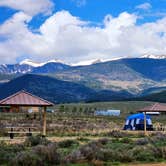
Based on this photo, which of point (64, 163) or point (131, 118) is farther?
point (131, 118)

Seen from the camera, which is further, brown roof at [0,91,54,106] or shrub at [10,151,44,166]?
brown roof at [0,91,54,106]

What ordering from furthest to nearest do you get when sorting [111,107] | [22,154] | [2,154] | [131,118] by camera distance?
[111,107] < [131,118] < [2,154] < [22,154]

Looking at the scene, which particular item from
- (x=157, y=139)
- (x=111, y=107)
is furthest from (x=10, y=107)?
(x=111, y=107)

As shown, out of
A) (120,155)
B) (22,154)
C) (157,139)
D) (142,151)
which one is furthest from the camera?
(157,139)

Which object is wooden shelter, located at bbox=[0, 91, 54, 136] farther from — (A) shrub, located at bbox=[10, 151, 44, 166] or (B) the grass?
(A) shrub, located at bbox=[10, 151, 44, 166]

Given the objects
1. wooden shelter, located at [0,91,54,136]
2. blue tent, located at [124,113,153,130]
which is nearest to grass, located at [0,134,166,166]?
wooden shelter, located at [0,91,54,136]

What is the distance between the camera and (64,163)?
642 inches

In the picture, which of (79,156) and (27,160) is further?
(79,156)

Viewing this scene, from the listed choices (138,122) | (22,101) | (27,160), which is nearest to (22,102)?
(22,101)

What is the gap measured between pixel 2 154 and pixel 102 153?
381 cm

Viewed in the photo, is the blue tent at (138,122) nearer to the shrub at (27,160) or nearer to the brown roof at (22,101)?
the brown roof at (22,101)

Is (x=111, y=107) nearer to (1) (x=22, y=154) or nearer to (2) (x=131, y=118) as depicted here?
(2) (x=131, y=118)

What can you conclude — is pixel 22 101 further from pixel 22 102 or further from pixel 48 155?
pixel 48 155

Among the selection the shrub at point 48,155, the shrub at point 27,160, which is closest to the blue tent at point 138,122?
the shrub at point 48,155
